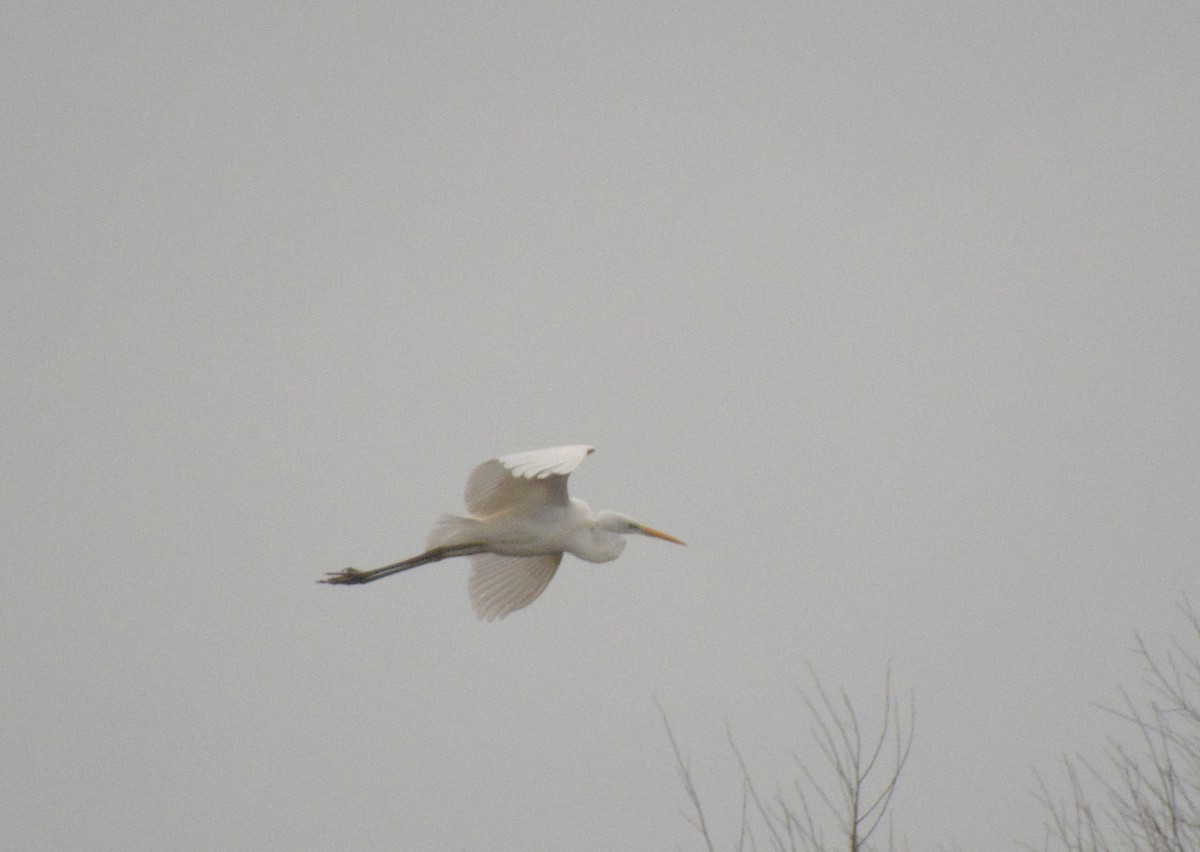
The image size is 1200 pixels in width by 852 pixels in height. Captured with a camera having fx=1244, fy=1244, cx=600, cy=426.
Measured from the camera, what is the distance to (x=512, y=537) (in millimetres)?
6770

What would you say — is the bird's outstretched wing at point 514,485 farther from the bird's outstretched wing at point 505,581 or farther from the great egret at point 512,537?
the bird's outstretched wing at point 505,581

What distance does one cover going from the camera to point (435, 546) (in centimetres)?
682

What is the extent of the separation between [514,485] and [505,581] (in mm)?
965

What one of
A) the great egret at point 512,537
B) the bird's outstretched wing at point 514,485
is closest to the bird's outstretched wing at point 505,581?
the great egret at point 512,537

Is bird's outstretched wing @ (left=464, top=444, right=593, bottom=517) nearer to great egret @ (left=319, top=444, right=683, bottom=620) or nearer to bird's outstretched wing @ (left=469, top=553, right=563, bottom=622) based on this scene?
great egret @ (left=319, top=444, right=683, bottom=620)

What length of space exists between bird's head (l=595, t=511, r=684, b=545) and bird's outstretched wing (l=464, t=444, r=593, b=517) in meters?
0.40

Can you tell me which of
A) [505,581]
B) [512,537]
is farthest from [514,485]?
[505,581]

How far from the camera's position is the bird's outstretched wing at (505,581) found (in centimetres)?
732

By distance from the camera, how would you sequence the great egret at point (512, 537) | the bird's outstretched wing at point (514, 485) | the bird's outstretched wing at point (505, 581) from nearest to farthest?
the bird's outstretched wing at point (514, 485) → the great egret at point (512, 537) → the bird's outstretched wing at point (505, 581)

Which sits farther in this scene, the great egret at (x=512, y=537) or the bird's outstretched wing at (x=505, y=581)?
the bird's outstretched wing at (x=505, y=581)

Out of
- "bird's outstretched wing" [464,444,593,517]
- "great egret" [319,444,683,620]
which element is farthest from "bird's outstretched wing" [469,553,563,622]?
"bird's outstretched wing" [464,444,593,517]

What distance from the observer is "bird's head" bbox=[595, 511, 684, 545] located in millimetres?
7180

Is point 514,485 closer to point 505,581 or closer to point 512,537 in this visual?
point 512,537

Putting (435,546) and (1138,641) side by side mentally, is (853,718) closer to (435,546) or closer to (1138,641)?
(1138,641)
